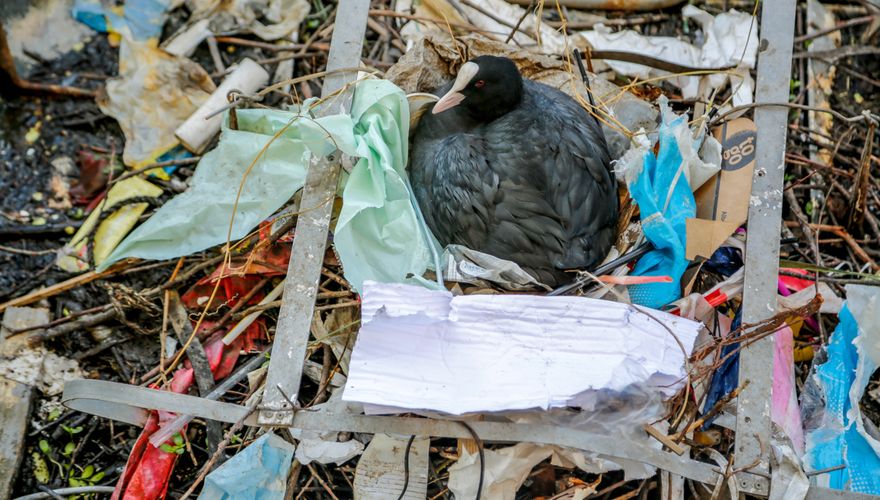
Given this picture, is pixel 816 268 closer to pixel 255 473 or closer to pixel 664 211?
pixel 664 211

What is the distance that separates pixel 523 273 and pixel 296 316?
2.09ft

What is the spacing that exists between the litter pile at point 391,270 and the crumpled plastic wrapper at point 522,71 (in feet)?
0.04

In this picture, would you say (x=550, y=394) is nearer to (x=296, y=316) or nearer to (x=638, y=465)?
(x=638, y=465)

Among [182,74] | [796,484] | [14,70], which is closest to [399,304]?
[796,484]

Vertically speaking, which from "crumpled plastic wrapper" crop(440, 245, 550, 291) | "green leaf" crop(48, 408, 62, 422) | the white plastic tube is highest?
the white plastic tube

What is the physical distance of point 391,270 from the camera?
246 cm

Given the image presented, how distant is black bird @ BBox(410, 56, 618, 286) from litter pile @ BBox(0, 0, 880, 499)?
67mm

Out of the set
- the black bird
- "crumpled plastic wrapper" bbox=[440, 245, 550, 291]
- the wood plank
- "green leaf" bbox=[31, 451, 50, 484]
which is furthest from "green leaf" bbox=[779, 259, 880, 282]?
"green leaf" bbox=[31, 451, 50, 484]

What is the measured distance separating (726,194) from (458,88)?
843 mm

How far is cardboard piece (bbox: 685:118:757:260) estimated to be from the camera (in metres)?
2.41

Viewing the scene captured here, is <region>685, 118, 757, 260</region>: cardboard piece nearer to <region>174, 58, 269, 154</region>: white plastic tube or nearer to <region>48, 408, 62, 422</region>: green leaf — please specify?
<region>174, 58, 269, 154</region>: white plastic tube

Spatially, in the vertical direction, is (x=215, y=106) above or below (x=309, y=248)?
above

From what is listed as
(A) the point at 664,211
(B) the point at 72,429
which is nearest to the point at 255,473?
(B) the point at 72,429

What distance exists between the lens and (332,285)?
2666mm
